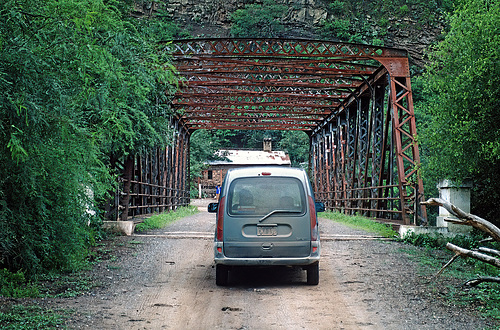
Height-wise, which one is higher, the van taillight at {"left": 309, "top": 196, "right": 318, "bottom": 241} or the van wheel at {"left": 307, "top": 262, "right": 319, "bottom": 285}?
the van taillight at {"left": 309, "top": 196, "right": 318, "bottom": 241}

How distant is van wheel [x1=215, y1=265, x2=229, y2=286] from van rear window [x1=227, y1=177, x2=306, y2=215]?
0.83 meters

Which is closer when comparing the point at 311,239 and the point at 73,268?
the point at 311,239

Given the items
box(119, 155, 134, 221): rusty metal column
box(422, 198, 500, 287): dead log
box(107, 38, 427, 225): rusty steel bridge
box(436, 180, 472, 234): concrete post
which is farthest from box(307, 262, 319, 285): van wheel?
box(119, 155, 134, 221): rusty metal column

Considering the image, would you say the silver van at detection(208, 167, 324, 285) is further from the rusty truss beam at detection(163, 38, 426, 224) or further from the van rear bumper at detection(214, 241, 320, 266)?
the rusty truss beam at detection(163, 38, 426, 224)

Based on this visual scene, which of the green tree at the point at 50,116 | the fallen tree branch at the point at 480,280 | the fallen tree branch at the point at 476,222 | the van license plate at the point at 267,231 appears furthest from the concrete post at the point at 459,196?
the green tree at the point at 50,116

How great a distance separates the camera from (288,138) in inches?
2940

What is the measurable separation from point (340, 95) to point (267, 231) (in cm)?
1769

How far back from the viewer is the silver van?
7578 millimetres

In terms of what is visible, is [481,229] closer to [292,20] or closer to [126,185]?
[126,185]

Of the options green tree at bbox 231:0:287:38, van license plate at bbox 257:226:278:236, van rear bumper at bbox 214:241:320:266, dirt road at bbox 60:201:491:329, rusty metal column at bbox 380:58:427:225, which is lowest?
dirt road at bbox 60:201:491:329

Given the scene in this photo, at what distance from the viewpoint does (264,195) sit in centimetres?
780

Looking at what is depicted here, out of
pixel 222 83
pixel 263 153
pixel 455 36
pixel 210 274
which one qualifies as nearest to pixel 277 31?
pixel 263 153

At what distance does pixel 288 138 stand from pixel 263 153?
978 centimetres

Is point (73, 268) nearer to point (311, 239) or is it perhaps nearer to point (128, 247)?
point (128, 247)
